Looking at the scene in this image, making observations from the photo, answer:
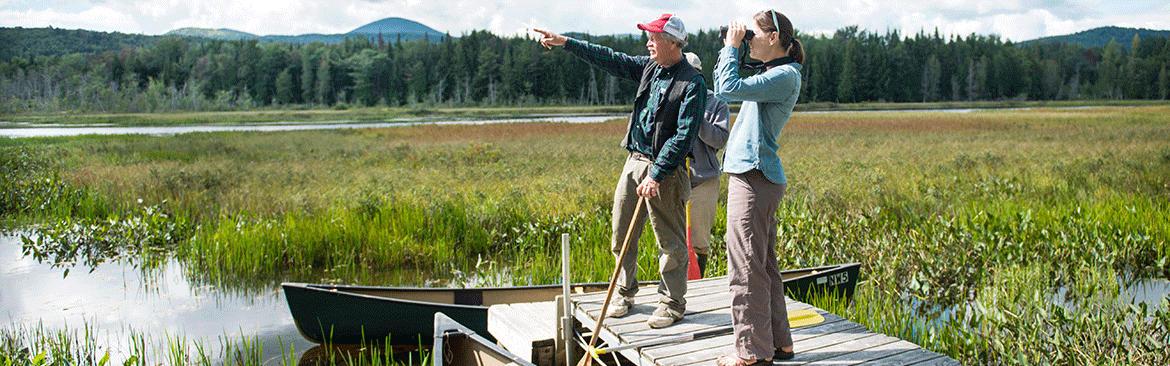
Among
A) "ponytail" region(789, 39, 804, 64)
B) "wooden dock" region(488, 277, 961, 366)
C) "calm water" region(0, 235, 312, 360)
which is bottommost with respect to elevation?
"calm water" region(0, 235, 312, 360)

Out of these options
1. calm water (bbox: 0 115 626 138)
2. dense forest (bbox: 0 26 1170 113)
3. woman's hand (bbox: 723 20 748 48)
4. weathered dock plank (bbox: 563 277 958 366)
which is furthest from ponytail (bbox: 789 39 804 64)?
dense forest (bbox: 0 26 1170 113)

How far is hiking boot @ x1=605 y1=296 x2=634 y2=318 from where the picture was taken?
180 inches

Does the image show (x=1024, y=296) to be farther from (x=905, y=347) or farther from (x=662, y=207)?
(x=662, y=207)

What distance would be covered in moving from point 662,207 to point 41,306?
7.75 meters

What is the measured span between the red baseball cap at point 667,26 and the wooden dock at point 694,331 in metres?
1.76

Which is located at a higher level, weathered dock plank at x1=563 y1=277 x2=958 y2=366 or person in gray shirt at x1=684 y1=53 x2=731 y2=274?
person in gray shirt at x1=684 y1=53 x2=731 y2=274

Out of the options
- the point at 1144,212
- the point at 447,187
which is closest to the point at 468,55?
the point at 447,187

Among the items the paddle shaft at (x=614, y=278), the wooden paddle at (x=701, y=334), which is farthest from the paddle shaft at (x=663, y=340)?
the paddle shaft at (x=614, y=278)

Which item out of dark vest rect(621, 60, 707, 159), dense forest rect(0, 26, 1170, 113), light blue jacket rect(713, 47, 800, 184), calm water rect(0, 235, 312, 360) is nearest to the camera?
light blue jacket rect(713, 47, 800, 184)

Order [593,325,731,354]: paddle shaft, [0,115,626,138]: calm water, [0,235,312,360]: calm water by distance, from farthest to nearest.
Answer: [0,115,626,138]: calm water, [0,235,312,360]: calm water, [593,325,731,354]: paddle shaft

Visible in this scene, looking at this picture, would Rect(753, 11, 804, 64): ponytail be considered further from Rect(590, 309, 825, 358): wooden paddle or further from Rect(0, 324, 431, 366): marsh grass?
Rect(0, 324, 431, 366): marsh grass

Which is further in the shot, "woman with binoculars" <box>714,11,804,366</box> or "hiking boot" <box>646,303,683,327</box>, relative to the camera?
"hiking boot" <box>646,303,683,327</box>

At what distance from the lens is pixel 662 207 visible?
4.24m

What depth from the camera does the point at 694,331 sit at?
4.27 metres
